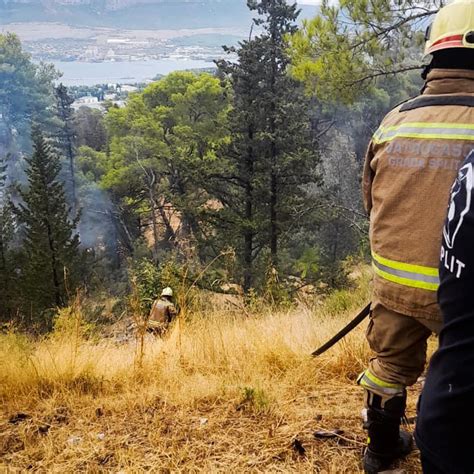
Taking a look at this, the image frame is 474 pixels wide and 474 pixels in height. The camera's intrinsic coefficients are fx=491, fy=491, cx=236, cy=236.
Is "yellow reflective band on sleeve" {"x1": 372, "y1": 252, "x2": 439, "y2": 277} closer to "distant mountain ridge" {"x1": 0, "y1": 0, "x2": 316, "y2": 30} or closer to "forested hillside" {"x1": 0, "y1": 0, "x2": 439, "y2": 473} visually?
"forested hillside" {"x1": 0, "y1": 0, "x2": 439, "y2": 473}

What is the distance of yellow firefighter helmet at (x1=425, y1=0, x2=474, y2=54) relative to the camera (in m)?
1.35

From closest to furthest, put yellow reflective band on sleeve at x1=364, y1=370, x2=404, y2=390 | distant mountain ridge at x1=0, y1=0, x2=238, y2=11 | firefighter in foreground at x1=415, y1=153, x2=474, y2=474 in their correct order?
1. firefighter in foreground at x1=415, y1=153, x2=474, y2=474
2. yellow reflective band on sleeve at x1=364, y1=370, x2=404, y2=390
3. distant mountain ridge at x1=0, y1=0, x2=238, y2=11

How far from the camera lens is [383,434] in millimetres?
Answer: 1714

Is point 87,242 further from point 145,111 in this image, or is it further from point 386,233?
point 386,233

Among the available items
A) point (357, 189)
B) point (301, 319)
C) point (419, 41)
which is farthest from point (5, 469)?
point (357, 189)

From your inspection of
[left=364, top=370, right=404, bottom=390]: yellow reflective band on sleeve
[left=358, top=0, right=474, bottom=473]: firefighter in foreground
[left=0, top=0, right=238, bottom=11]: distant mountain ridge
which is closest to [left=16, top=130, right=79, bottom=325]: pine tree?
[left=364, top=370, right=404, bottom=390]: yellow reflective band on sleeve

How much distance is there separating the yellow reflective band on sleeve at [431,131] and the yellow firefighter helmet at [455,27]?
235mm

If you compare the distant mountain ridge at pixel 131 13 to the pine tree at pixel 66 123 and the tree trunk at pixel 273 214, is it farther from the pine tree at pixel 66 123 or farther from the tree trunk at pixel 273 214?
the tree trunk at pixel 273 214

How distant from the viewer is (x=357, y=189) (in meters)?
17.4

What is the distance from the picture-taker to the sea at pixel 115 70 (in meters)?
47.2

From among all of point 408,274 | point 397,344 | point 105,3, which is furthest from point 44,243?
point 105,3

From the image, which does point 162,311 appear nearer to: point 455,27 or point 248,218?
point 455,27

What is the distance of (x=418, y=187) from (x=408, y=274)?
245 millimetres

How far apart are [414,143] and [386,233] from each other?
0.89 feet
